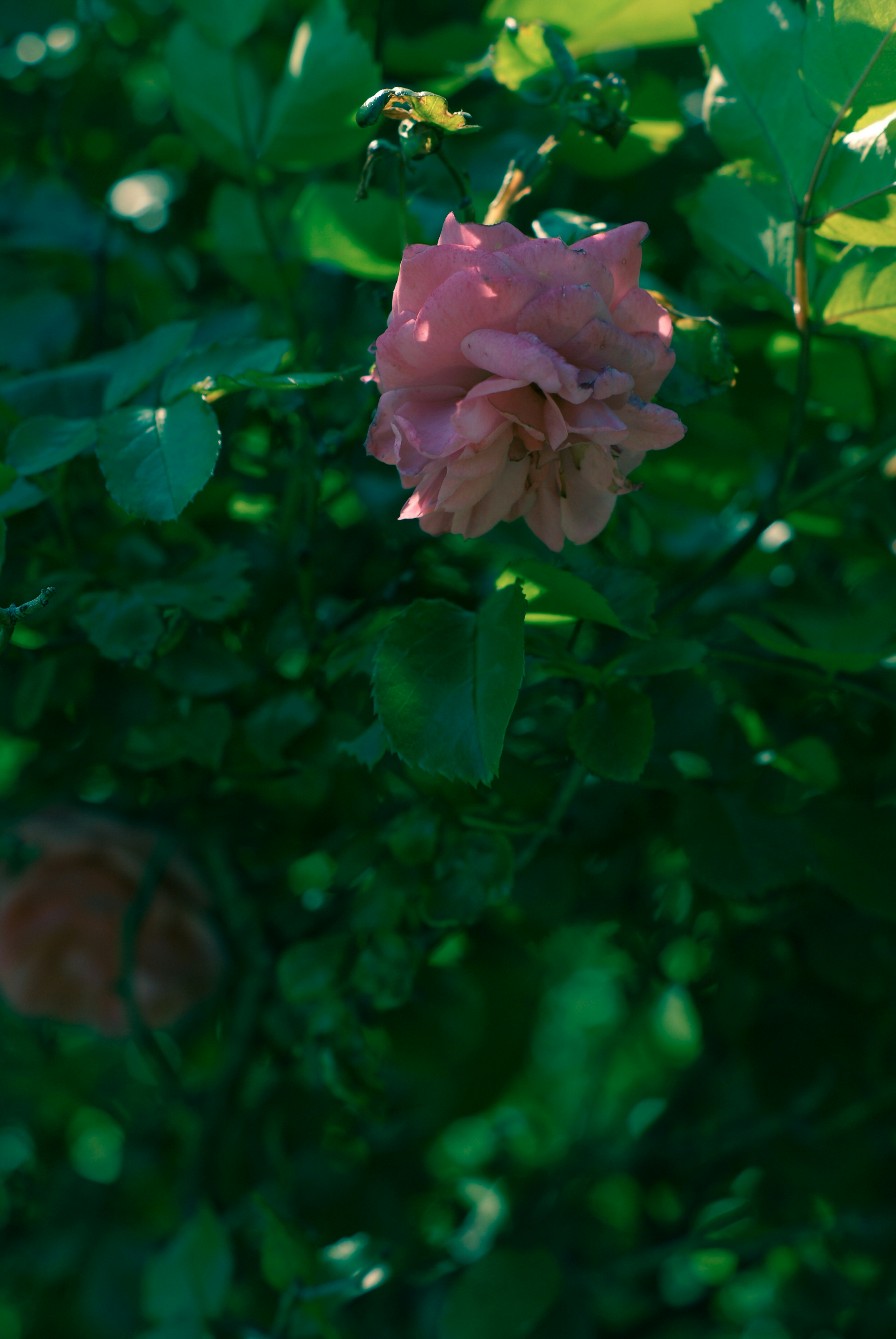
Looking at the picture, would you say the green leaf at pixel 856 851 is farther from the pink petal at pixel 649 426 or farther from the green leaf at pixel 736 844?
the pink petal at pixel 649 426

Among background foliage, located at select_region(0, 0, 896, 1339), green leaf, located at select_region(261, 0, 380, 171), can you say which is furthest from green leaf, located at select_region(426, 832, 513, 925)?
green leaf, located at select_region(261, 0, 380, 171)

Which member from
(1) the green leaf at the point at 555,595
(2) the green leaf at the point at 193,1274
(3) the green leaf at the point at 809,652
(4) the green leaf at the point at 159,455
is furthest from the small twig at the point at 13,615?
(2) the green leaf at the point at 193,1274

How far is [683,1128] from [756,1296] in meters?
0.27

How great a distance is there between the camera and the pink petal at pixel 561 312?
0.26 meters

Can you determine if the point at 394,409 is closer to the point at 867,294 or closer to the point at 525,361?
the point at 525,361

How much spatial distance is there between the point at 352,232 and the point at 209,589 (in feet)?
0.57

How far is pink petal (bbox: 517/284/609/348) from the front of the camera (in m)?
0.26

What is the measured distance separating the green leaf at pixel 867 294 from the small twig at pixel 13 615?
285mm

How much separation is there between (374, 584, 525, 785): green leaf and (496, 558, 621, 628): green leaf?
0.05ft

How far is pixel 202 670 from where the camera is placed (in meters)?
0.41

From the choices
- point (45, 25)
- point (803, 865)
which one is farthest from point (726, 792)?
point (45, 25)

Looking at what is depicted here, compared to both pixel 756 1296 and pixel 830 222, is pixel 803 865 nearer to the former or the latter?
pixel 830 222

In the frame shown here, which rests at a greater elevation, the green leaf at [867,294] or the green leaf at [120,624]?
the green leaf at [867,294]

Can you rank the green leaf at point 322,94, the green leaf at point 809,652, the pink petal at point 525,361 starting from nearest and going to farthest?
1. the pink petal at point 525,361
2. the green leaf at point 809,652
3. the green leaf at point 322,94
